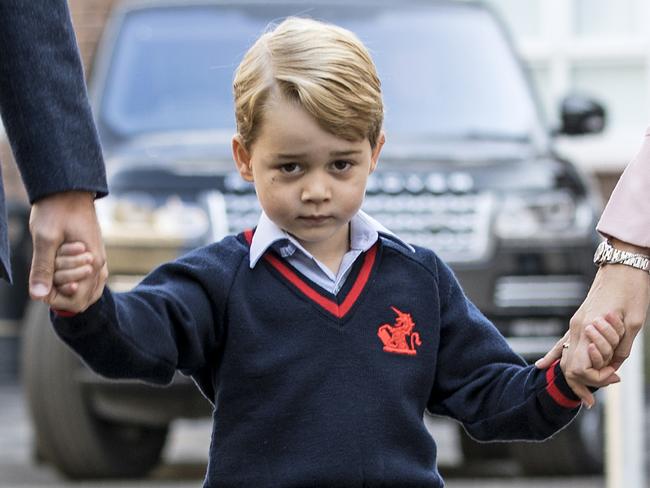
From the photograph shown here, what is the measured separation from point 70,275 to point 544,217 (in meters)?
4.64

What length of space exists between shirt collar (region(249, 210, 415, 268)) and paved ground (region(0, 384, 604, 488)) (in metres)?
4.20

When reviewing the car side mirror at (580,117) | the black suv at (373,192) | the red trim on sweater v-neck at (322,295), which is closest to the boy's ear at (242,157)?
the red trim on sweater v-neck at (322,295)

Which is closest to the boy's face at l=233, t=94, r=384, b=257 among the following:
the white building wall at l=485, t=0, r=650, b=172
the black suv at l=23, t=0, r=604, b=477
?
the black suv at l=23, t=0, r=604, b=477

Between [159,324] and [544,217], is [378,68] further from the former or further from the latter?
[159,324]

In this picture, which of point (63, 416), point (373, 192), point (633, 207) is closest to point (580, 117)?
point (373, 192)

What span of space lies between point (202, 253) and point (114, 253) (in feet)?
12.9

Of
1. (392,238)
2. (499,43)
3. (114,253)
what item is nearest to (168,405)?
(114,253)

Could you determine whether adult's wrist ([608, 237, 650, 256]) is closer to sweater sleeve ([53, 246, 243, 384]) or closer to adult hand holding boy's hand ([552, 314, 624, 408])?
adult hand holding boy's hand ([552, 314, 624, 408])

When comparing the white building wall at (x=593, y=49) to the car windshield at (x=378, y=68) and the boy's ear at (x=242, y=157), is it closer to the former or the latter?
the car windshield at (x=378, y=68)

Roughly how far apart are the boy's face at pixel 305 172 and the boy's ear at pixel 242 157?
60 mm

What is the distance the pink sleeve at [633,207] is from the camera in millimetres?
3230

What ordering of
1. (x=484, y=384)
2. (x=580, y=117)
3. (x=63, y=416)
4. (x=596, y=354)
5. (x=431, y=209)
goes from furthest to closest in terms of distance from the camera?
(x=580, y=117), (x=63, y=416), (x=431, y=209), (x=484, y=384), (x=596, y=354)

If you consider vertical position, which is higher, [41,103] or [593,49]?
[41,103]

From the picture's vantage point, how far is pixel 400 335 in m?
3.11
